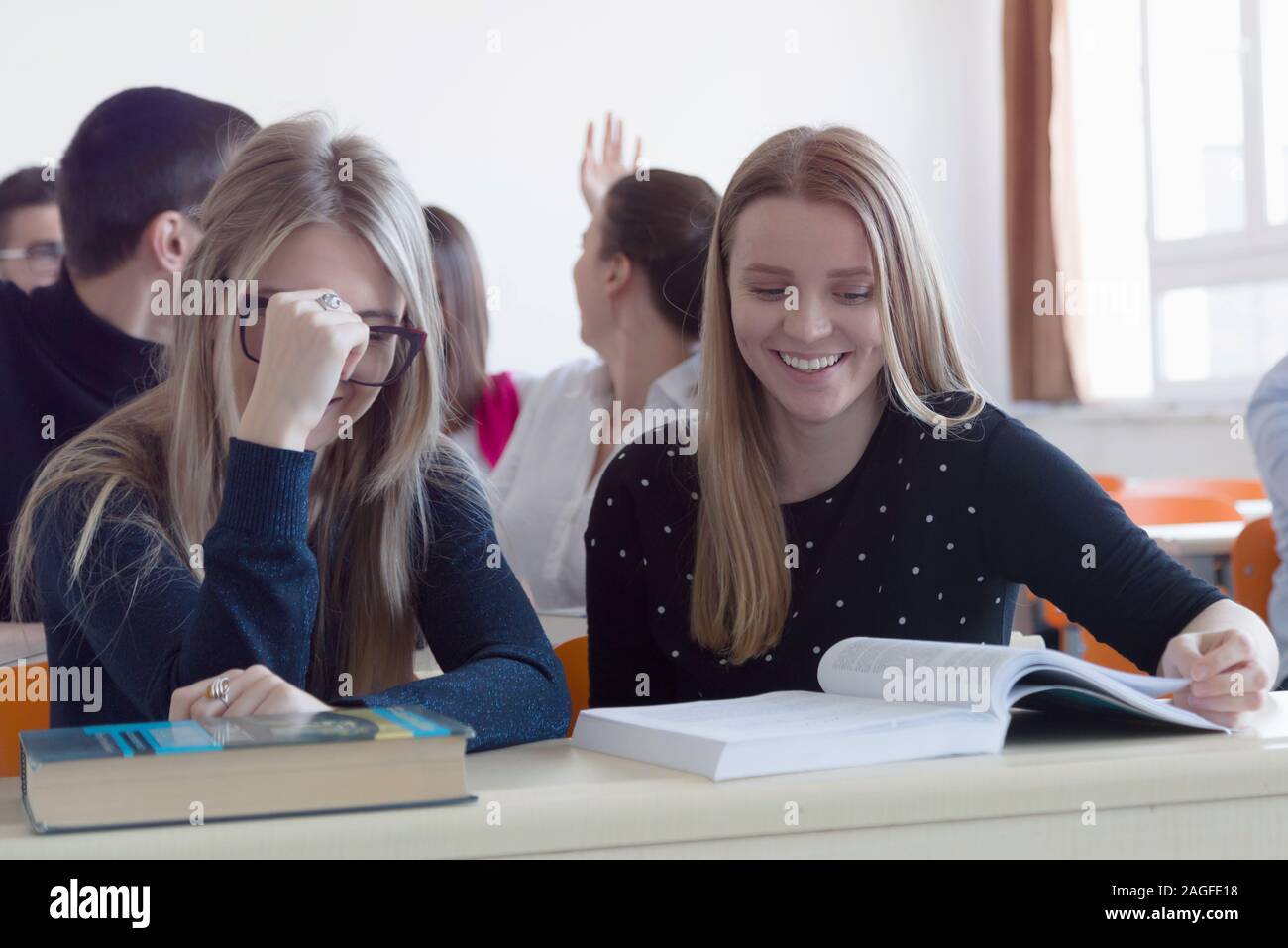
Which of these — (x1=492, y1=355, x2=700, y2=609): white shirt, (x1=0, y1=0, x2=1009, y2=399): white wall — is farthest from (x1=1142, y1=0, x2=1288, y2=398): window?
(x1=492, y1=355, x2=700, y2=609): white shirt

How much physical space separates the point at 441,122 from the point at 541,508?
3.57m

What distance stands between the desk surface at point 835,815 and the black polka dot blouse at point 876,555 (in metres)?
0.57

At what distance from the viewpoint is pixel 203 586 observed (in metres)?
1.25

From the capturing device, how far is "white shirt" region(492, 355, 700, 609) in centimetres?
258

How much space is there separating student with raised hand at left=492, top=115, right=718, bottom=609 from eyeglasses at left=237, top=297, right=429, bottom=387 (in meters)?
1.03

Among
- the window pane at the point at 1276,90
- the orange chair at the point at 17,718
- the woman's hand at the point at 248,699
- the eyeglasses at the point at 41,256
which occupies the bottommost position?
the orange chair at the point at 17,718

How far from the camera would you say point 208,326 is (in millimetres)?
1445

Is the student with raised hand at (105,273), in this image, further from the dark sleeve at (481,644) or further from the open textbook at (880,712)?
the open textbook at (880,712)

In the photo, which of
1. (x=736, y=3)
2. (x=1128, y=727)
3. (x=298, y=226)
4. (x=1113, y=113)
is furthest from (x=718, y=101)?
(x=1128, y=727)

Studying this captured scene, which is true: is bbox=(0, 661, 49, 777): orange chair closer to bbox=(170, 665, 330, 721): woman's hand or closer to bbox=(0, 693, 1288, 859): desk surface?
bbox=(170, 665, 330, 721): woman's hand

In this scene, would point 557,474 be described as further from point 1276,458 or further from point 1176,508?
point 1176,508

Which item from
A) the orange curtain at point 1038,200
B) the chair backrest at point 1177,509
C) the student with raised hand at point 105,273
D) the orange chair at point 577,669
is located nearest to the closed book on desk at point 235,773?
the orange chair at point 577,669

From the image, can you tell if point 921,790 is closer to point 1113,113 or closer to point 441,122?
point 441,122

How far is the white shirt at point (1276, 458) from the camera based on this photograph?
2336 millimetres
